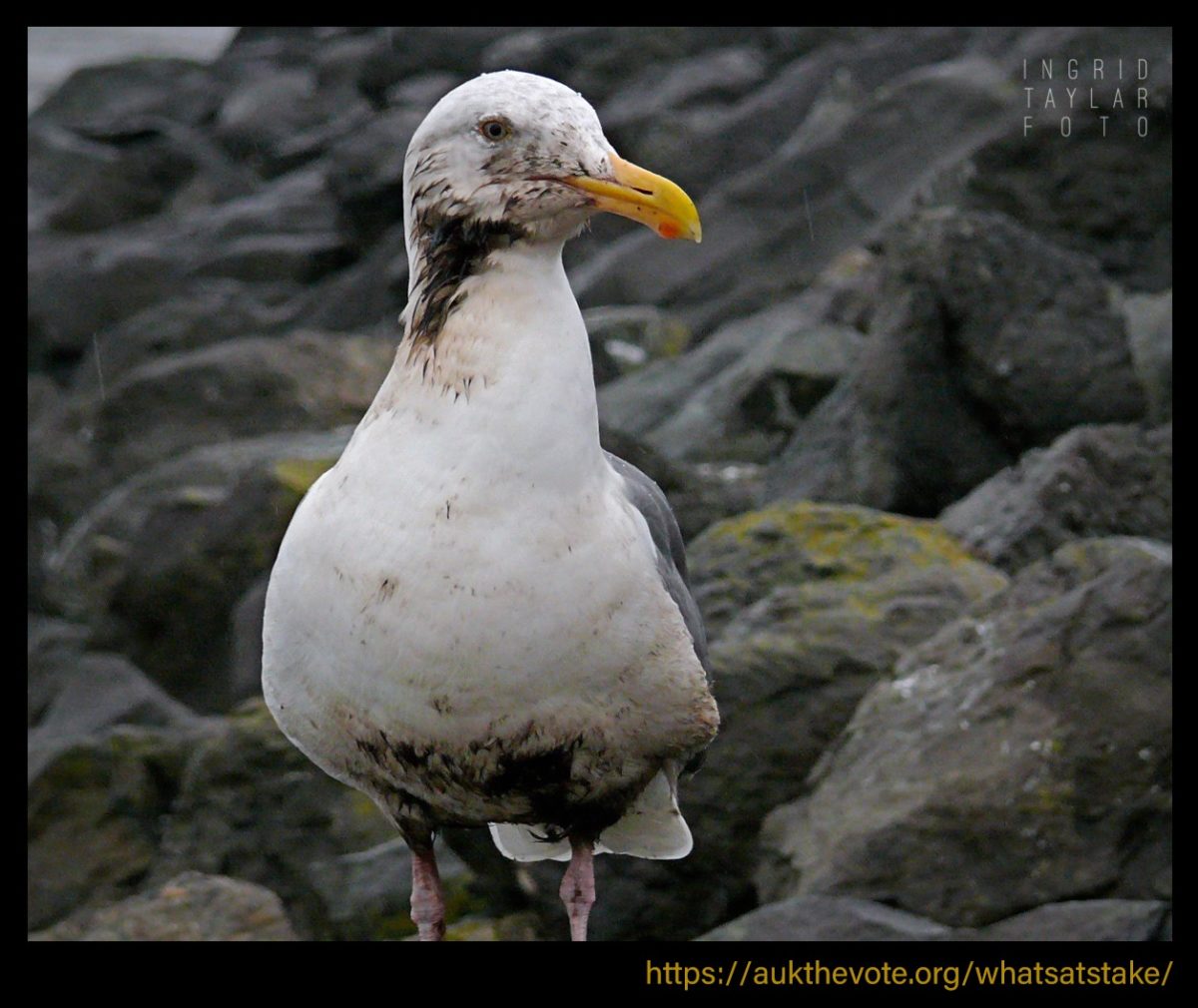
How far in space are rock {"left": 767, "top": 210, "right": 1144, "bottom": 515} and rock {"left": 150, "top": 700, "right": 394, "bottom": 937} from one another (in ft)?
11.6

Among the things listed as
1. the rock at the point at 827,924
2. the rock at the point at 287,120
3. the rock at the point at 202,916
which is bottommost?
the rock at the point at 287,120

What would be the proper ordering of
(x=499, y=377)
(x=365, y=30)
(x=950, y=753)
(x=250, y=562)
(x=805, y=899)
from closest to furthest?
(x=499, y=377) → (x=805, y=899) → (x=950, y=753) → (x=250, y=562) → (x=365, y=30)

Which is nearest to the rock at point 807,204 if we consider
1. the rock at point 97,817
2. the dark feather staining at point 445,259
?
the rock at point 97,817

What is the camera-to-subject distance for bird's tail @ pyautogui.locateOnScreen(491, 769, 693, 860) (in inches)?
215

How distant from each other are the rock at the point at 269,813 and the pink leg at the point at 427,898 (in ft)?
13.5

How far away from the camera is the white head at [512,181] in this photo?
187 inches

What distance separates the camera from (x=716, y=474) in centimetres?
1277

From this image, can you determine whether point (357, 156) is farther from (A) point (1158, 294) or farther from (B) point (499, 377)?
(B) point (499, 377)

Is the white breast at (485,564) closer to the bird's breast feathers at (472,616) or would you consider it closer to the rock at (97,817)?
the bird's breast feathers at (472,616)

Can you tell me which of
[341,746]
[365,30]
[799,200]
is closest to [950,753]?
[341,746]

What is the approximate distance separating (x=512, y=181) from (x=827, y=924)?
327 centimetres

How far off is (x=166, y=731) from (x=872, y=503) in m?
4.41

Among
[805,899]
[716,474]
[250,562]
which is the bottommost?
[250,562]

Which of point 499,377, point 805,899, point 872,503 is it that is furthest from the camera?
point 872,503
